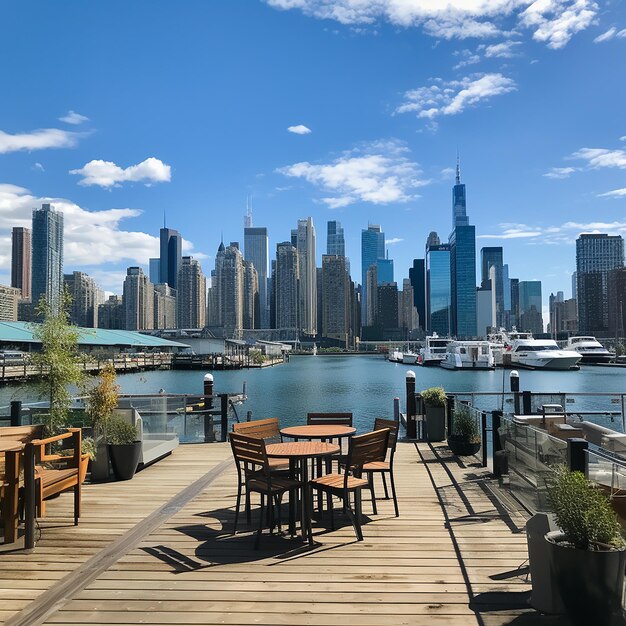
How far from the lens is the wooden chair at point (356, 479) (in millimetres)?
4840

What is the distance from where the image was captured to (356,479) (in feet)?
16.6

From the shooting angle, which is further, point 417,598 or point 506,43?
point 506,43

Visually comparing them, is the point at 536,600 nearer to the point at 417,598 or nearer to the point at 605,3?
the point at 417,598

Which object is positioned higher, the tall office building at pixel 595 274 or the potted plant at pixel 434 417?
the tall office building at pixel 595 274

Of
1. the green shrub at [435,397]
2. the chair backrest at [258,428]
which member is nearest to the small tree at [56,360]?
the chair backrest at [258,428]

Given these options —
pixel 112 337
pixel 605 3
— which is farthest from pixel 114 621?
pixel 112 337

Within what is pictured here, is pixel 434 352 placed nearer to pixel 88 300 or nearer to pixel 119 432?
pixel 119 432

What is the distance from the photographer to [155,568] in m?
4.12

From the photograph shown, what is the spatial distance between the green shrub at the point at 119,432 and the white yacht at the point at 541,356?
74.4m

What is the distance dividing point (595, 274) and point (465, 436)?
568 ft

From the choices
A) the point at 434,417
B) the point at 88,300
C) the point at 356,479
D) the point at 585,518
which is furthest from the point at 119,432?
the point at 88,300

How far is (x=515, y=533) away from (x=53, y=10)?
12.0 meters

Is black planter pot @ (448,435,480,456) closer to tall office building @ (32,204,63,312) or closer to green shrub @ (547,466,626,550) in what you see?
green shrub @ (547,466,626,550)

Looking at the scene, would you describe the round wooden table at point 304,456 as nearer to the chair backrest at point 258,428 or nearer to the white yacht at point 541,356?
the chair backrest at point 258,428
